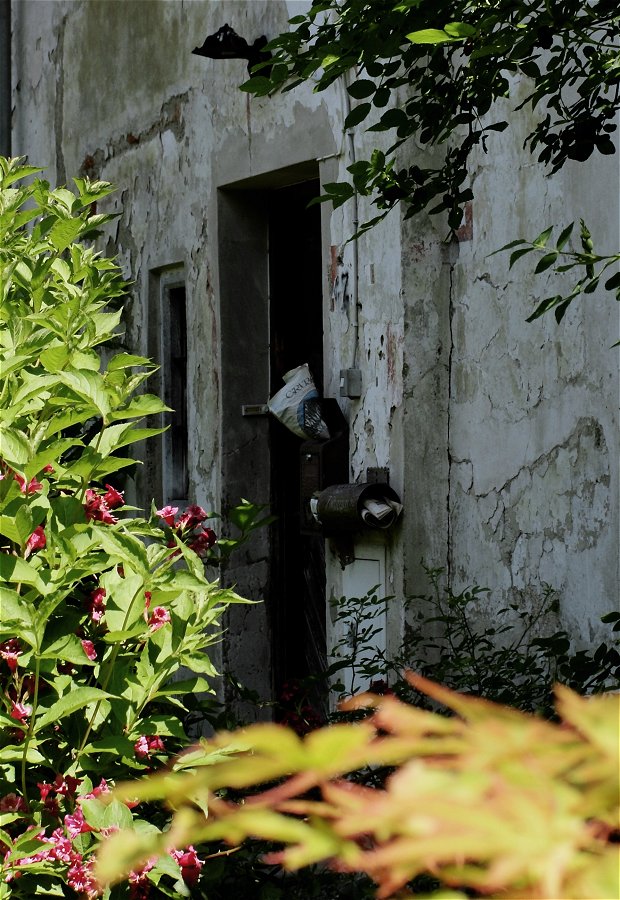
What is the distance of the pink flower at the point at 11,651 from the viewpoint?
2.00 meters

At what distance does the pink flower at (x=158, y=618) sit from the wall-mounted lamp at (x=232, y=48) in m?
4.24

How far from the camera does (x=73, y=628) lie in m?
2.08

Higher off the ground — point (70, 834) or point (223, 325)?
point (223, 325)

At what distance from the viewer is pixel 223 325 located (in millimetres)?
6309

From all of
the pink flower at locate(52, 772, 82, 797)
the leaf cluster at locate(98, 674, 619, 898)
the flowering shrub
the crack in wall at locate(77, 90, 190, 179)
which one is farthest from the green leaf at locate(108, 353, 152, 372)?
the crack in wall at locate(77, 90, 190, 179)

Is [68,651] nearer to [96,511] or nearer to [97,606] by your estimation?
[97,606]

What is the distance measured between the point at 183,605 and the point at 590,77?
5.63 feet

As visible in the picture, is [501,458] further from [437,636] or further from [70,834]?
[70,834]

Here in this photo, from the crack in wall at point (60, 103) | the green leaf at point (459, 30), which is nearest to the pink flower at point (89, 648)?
the green leaf at point (459, 30)

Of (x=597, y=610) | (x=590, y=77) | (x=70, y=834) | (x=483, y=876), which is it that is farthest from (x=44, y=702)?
(x=597, y=610)

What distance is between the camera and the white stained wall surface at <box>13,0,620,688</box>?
4.37 metres

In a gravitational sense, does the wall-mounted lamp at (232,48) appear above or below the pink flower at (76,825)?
above

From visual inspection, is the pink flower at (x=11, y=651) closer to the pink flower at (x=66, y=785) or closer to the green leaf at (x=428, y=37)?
the pink flower at (x=66, y=785)

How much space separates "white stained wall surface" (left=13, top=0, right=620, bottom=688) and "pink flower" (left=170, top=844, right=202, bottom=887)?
2.47m
